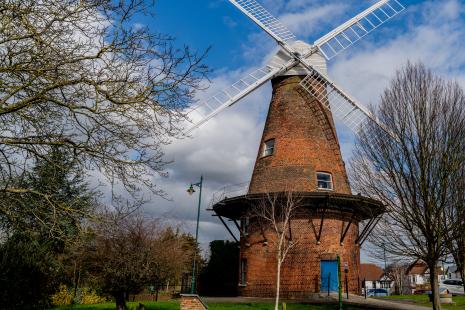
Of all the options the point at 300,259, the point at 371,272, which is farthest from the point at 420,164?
the point at 371,272

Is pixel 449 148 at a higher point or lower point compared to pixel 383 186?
higher

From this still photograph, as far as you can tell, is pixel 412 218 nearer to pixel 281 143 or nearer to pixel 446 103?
pixel 446 103

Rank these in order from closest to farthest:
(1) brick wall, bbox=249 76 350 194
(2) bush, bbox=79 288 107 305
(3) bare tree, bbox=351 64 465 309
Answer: (3) bare tree, bbox=351 64 465 309, (1) brick wall, bbox=249 76 350 194, (2) bush, bbox=79 288 107 305

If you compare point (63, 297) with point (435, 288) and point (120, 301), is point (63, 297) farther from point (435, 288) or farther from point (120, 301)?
point (435, 288)

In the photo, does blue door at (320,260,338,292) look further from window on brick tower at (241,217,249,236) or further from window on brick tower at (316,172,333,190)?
window on brick tower at (241,217,249,236)

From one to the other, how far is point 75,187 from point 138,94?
1158 cm

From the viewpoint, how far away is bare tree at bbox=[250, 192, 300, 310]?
18.4 metres

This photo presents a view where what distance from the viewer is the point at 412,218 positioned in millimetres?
12117

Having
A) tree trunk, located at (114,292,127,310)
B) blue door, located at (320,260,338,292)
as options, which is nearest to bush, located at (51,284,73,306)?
tree trunk, located at (114,292,127,310)

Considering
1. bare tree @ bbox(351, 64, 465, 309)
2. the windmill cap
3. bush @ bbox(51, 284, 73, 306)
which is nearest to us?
bare tree @ bbox(351, 64, 465, 309)

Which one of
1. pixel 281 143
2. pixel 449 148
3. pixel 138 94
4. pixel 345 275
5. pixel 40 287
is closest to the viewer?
pixel 138 94

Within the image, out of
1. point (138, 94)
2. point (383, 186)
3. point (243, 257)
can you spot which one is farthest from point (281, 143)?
point (138, 94)

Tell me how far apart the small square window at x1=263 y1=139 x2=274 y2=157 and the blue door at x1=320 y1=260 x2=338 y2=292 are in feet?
18.4

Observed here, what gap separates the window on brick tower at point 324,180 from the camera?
1980 centimetres
